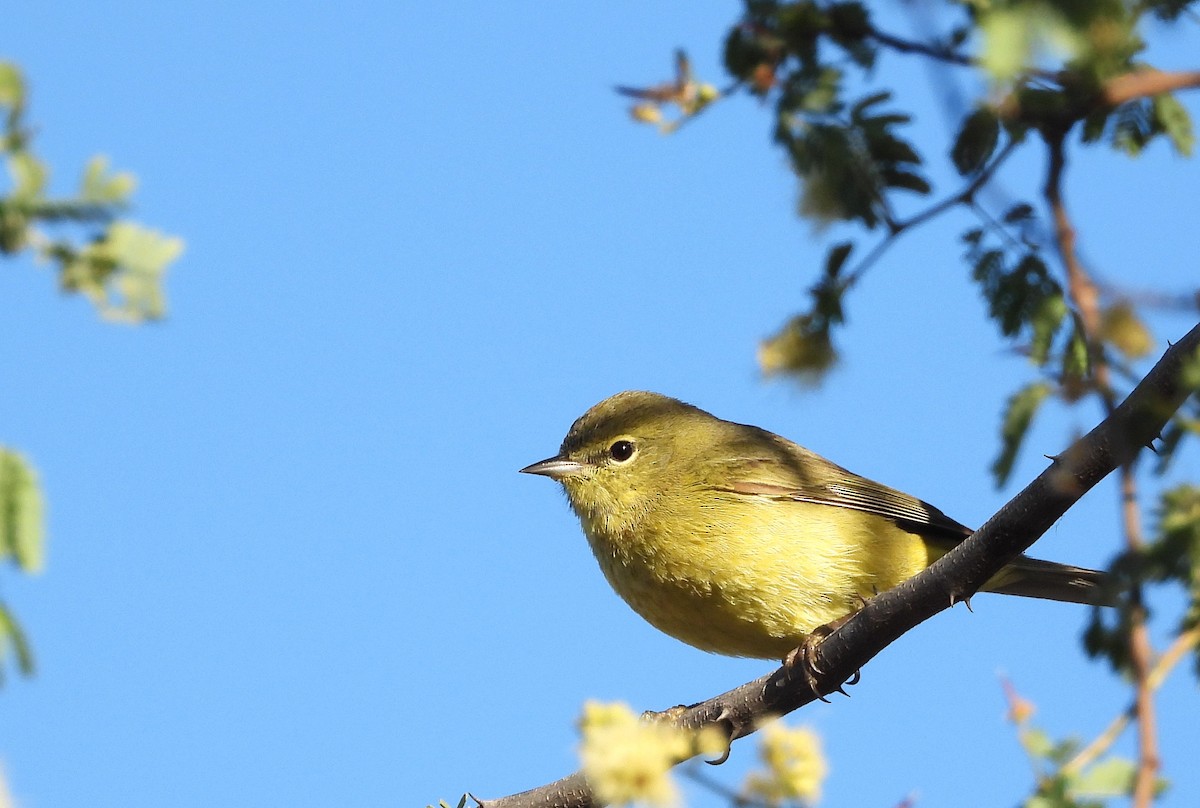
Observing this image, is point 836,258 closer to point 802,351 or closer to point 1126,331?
point 802,351

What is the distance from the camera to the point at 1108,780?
202 cm

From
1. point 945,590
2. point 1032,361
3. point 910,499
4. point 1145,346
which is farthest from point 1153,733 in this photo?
point 910,499

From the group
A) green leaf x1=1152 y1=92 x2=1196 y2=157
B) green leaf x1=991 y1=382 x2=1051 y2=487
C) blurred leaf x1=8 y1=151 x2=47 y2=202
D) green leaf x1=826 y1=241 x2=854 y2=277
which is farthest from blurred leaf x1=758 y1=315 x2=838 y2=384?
blurred leaf x1=8 y1=151 x2=47 y2=202

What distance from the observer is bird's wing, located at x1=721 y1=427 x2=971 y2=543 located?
6855mm

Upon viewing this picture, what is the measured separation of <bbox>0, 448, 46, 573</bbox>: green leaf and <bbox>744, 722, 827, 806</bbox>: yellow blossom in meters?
1.13

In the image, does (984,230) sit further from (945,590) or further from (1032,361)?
(945,590)

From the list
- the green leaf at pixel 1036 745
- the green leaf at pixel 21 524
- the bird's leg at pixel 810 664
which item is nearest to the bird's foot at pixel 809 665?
the bird's leg at pixel 810 664

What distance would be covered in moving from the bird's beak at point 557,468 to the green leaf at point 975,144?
189 inches

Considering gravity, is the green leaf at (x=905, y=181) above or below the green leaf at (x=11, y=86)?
above

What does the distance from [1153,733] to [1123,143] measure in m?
1.96

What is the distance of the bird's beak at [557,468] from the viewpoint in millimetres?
7430

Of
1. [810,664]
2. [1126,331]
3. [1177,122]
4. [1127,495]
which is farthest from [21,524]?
[810,664]

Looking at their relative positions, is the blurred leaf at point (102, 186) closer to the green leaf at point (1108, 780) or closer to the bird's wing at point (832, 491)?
the green leaf at point (1108, 780)

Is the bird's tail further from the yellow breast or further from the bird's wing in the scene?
the yellow breast
